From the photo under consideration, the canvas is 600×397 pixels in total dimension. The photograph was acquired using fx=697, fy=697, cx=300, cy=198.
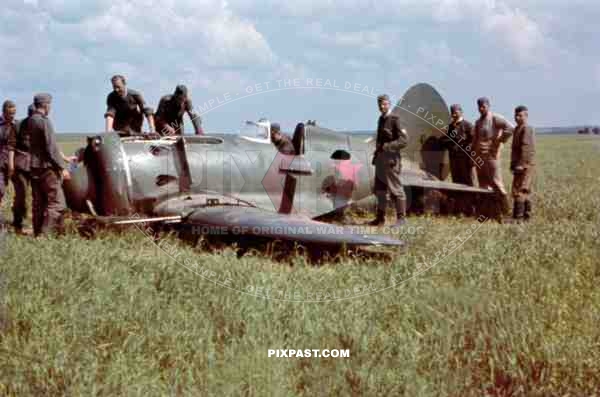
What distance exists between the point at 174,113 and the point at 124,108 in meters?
0.87

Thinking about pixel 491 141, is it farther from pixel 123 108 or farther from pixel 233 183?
pixel 123 108

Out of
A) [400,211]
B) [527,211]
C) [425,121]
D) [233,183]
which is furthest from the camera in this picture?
[425,121]

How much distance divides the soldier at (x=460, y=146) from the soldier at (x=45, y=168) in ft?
23.5

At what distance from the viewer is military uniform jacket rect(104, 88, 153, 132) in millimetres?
10859

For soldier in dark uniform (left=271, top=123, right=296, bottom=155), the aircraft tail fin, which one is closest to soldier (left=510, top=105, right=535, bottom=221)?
the aircraft tail fin

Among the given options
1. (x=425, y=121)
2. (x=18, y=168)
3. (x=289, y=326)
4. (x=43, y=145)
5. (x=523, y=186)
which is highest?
(x=425, y=121)

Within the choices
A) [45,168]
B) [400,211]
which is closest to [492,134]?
[400,211]

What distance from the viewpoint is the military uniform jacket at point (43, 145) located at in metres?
8.45

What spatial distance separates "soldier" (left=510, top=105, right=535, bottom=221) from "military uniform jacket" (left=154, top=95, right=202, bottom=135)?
17.0 ft

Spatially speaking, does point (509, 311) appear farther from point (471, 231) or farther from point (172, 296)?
point (471, 231)

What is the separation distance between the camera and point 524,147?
11.1m

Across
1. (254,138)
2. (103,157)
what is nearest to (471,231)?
(254,138)

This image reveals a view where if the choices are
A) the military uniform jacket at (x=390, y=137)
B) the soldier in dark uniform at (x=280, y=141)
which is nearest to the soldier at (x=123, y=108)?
the soldier in dark uniform at (x=280, y=141)

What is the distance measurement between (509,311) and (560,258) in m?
1.99
